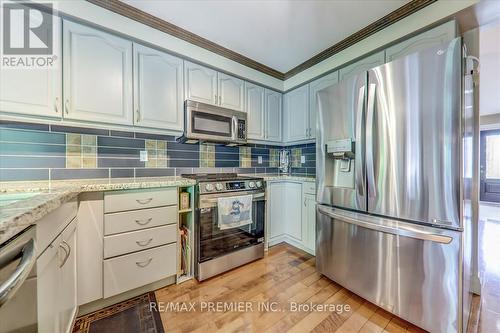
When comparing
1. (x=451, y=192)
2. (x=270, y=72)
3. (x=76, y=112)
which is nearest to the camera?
(x=451, y=192)

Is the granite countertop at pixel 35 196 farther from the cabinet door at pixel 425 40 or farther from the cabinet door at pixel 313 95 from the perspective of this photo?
the cabinet door at pixel 425 40

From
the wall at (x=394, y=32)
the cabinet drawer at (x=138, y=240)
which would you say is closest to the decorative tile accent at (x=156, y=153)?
the cabinet drawer at (x=138, y=240)

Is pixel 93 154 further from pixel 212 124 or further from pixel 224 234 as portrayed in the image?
pixel 224 234

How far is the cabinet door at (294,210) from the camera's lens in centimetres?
253

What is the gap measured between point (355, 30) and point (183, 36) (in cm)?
169

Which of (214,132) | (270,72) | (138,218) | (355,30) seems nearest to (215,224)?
(138,218)

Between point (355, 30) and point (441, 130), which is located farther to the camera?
point (355, 30)

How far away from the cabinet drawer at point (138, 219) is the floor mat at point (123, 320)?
0.57m

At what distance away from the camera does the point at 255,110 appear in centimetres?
263

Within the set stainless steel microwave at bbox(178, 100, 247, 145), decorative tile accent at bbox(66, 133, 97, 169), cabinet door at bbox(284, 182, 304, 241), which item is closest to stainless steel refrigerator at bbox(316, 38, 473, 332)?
cabinet door at bbox(284, 182, 304, 241)

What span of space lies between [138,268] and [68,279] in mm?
486

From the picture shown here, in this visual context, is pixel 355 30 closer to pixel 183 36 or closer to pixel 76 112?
pixel 183 36

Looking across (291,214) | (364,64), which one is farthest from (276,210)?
(364,64)

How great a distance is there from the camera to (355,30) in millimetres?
1900
